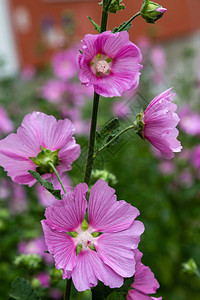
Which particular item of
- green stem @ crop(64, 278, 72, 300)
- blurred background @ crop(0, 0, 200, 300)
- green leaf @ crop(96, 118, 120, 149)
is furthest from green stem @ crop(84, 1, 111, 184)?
blurred background @ crop(0, 0, 200, 300)

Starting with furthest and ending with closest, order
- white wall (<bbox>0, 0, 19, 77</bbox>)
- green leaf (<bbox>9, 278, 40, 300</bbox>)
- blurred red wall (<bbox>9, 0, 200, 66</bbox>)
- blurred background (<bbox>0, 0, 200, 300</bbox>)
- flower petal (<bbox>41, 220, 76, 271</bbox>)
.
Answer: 1. white wall (<bbox>0, 0, 19, 77</bbox>)
2. blurred red wall (<bbox>9, 0, 200, 66</bbox>)
3. blurred background (<bbox>0, 0, 200, 300</bbox>)
4. green leaf (<bbox>9, 278, 40, 300</bbox>)
5. flower petal (<bbox>41, 220, 76, 271</bbox>)

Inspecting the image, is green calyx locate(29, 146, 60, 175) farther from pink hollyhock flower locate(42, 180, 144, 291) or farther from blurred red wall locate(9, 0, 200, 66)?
blurred red wall locate(9, 0, 200, 66)

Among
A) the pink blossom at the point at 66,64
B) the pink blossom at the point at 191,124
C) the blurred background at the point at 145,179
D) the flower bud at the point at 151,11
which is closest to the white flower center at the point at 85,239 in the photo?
the flower bud at the point at 151,11

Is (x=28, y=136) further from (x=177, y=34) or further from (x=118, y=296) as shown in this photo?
(x=177, y=34)

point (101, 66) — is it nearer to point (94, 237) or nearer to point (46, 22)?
point (94, 237)

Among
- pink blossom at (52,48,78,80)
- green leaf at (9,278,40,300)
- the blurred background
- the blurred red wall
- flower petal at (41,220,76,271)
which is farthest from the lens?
the blurred red wall

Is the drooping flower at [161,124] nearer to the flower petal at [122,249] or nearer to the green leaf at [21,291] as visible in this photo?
the flower petal at [122,249]

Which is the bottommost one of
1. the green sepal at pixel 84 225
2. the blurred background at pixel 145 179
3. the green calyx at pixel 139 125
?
the blurred background at pixel 145 179
